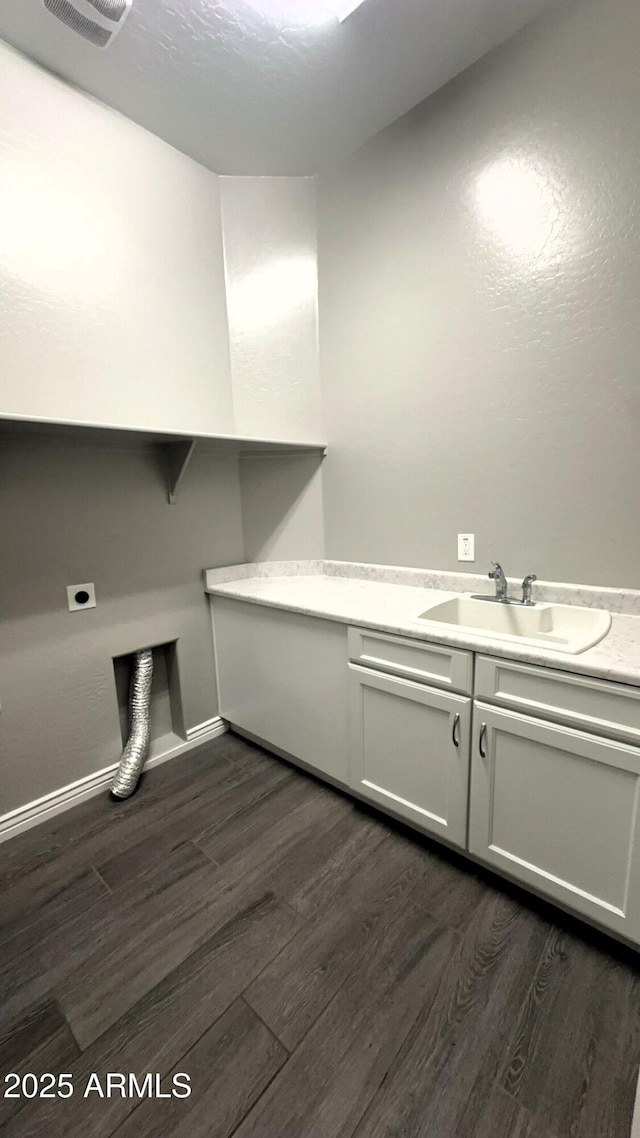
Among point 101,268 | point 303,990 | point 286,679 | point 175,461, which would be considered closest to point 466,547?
point 286,679

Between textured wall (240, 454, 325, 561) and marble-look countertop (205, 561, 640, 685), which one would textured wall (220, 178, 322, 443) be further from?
marble-look countertop (205, 561, 640, 685)

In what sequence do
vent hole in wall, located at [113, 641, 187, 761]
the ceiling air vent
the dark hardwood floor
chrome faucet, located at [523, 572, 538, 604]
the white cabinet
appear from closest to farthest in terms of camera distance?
the dark hardwood floor → the ceiling air vent → chrome faucet, located at [523, 572, 538, 604] → the white cabinet → vent hole in wall, located at [113, 641, 187, 761]

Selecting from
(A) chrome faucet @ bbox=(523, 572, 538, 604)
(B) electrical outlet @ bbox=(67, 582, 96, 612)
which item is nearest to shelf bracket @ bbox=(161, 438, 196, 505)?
(B) electrical outlet @ bbox=(67, 582, 96, 612)

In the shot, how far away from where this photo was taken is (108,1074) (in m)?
1.03

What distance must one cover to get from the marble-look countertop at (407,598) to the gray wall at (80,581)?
0.29 meters

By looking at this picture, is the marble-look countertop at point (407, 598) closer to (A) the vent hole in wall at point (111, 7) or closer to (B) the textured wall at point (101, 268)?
(B) the textured wall at point (101, 268)

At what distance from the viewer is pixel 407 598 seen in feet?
6.30

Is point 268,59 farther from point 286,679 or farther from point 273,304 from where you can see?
point 286,679

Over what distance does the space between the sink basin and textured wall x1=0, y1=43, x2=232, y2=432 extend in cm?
149

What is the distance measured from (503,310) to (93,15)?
5.48 ft

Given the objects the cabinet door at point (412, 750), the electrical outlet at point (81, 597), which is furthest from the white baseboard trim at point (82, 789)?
the cabinet door at point (412, 750)

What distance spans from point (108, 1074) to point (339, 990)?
566mm

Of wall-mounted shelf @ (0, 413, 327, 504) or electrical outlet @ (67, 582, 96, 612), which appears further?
electrical outlet @ (67, 582, 96, 612)

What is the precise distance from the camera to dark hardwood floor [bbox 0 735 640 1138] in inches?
37.9
